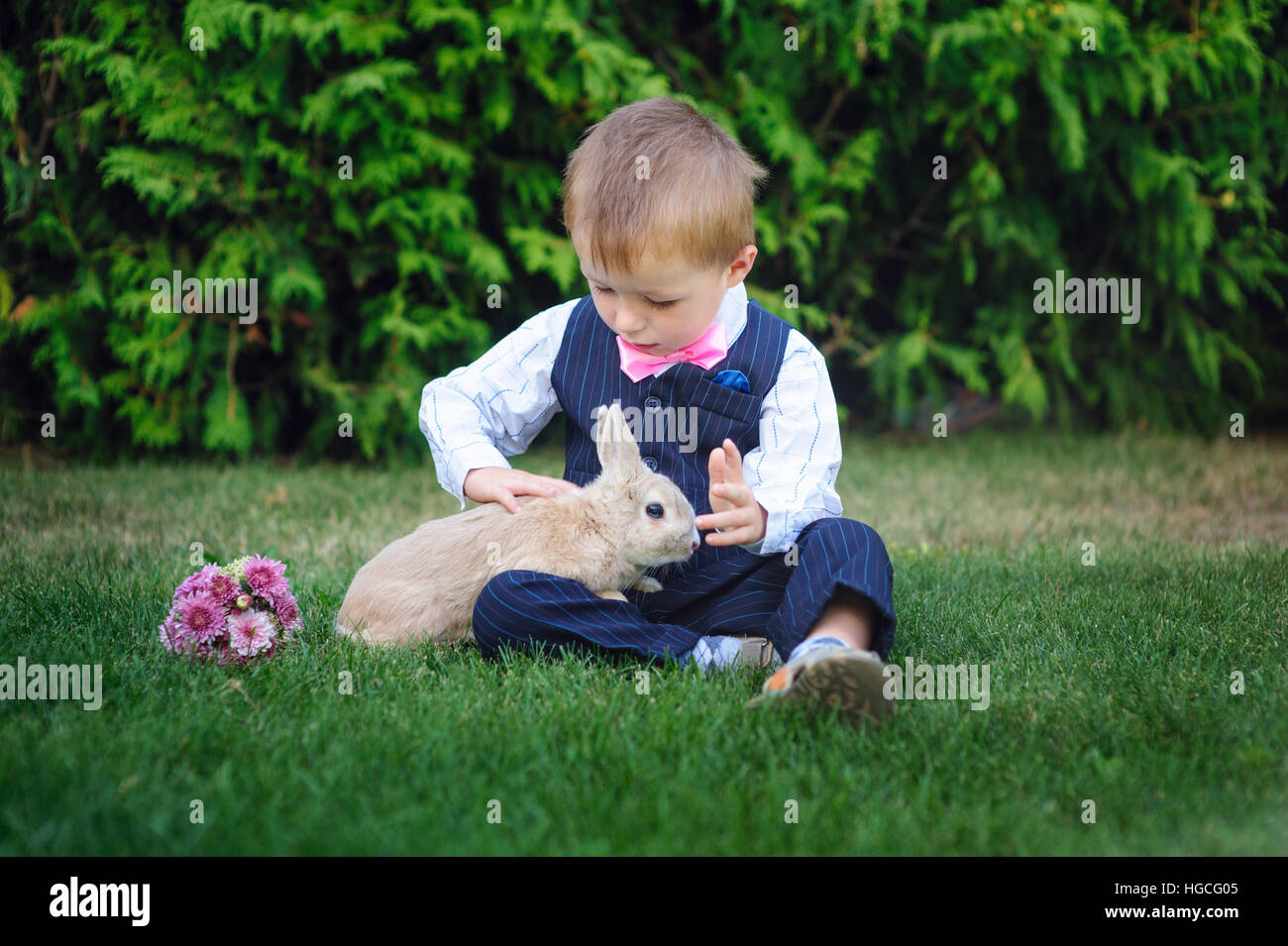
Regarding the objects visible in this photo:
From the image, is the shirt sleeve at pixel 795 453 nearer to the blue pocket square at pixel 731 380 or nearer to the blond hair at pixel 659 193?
the blue pocket square at pixel 731 380

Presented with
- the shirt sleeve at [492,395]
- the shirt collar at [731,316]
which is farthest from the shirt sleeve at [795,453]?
the shirt sleeve at [492,395]

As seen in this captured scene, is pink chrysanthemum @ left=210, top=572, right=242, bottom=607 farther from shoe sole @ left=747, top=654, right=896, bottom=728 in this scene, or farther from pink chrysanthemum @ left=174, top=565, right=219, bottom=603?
shoe sole @ left=747, top=654, right=896, bottom=728

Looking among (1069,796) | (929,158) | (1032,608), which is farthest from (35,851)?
(929,158)

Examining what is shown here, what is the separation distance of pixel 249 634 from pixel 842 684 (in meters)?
1.30

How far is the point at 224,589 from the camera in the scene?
8.14 ft

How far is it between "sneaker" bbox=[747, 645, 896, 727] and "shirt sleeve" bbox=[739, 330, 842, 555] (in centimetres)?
43

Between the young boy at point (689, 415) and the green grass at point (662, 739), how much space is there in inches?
5.1

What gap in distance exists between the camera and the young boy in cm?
240

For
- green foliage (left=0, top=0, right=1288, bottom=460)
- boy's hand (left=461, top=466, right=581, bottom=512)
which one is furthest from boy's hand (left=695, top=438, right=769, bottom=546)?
green foliage (left=0, top=0, right=1288, bottom=460)

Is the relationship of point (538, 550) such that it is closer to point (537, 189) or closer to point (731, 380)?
point (731, 380)

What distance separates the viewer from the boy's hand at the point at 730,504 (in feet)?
7.80

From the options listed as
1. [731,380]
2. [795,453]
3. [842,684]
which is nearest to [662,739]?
[842,684]
